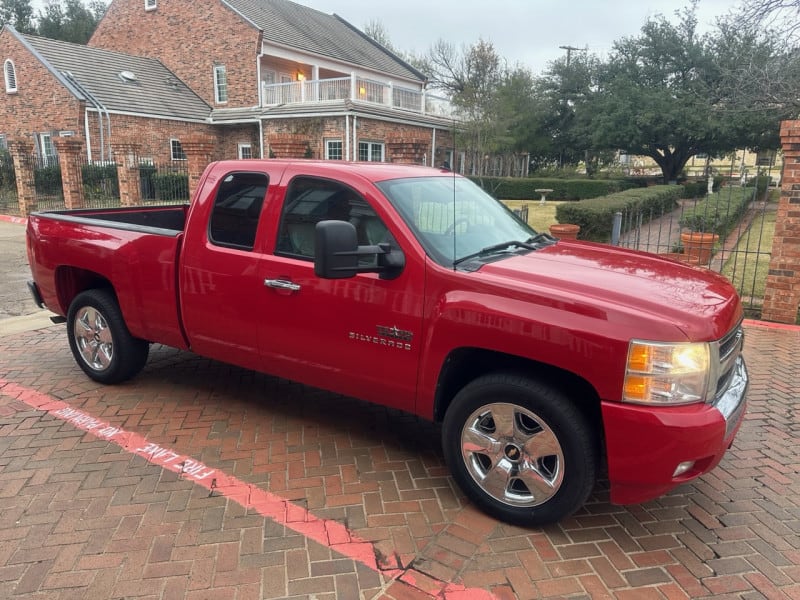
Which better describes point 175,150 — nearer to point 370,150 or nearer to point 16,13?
point 370,150

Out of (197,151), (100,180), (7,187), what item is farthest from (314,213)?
(7,187)

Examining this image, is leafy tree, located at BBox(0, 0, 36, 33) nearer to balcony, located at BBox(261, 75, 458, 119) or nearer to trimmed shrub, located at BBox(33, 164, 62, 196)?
balcony, located at BBox(261, 75, 458, 119)

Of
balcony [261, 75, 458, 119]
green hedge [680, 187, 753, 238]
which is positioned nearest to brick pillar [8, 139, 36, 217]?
balcony [261, 75, 458, 119]

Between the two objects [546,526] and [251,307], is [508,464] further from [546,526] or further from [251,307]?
[251,307]

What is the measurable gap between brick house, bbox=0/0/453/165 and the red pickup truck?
765 inches

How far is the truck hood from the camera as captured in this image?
2.85m

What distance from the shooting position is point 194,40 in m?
29.0

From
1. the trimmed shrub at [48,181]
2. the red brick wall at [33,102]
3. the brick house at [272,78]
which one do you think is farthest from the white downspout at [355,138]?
the red brick wall at [33,102]

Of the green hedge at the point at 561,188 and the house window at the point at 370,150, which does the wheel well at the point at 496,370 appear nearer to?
the house window at the point at 370,150

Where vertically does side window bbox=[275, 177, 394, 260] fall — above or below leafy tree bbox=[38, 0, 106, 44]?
below

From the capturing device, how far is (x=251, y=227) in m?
4.03

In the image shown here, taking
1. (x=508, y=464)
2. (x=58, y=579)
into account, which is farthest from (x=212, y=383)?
(x=508, y=464)

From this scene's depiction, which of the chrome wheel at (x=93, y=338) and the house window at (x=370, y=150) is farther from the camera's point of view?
the house window at (x=370, y=150)

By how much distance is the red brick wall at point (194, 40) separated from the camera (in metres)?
27.6
